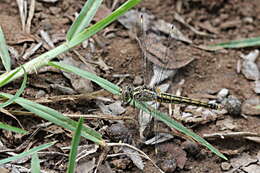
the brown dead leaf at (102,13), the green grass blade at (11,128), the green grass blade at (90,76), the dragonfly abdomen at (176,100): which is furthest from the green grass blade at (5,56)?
the dragonfly abdomen at (176,100)

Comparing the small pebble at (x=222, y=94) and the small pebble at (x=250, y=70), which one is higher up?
the small pebble at (x=250, y=70)

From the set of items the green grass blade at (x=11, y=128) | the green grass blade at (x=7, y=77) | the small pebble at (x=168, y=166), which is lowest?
the small pebble at (x=168, y=166)

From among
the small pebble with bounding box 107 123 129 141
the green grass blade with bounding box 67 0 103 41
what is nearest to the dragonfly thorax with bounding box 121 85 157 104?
the small pebble with bounding box 107 123 129 141

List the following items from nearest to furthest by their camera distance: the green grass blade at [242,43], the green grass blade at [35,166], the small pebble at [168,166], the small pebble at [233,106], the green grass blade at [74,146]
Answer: the green grass blade at [74,146] → the green grass blade at [35,166] → the small pebble at [168,166] → the small pebble at [233,106] → the green grass blade at [242,43]

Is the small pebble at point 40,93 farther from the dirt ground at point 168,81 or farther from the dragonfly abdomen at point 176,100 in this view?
the dragonfly abdomen at point 176,100

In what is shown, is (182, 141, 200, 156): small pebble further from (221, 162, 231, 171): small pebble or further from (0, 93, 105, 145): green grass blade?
(0, 93, 105, 145): green grass blade

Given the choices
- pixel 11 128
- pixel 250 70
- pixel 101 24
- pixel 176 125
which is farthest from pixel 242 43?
pixel 11 128

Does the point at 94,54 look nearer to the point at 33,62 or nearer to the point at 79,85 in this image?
the point at 79,85
